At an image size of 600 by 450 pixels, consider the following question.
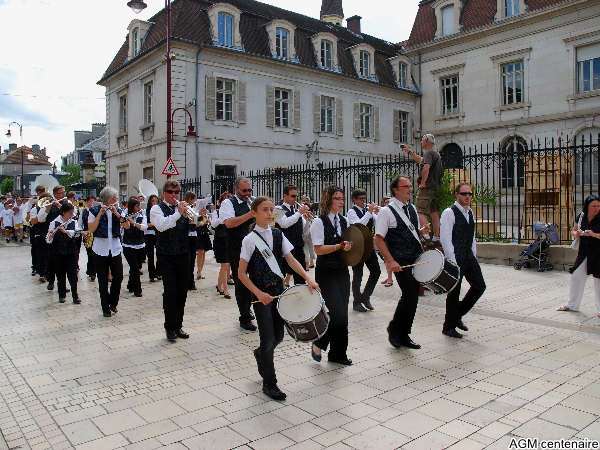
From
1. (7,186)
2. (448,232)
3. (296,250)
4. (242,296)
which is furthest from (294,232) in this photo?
(7,186)

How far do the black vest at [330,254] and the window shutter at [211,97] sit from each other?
19.6m

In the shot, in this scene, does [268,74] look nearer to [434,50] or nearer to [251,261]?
[434,50]

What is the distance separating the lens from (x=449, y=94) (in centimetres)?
3139

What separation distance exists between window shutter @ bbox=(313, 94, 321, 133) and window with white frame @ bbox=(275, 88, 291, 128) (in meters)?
1.52

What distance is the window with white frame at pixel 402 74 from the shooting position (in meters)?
31.9

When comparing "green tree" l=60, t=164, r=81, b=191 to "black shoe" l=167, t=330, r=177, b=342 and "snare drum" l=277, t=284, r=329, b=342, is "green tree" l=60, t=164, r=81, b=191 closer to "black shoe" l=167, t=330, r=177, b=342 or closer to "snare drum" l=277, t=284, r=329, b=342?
"black shoe" l=167, t=330, r=177, b=342

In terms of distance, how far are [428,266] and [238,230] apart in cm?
258

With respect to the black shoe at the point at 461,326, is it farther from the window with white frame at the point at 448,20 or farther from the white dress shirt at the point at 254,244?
the window with white frame at the point at 448,20

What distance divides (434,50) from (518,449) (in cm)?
3067

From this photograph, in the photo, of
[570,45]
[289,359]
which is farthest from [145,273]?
[570,45]

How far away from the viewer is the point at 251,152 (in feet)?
84.5

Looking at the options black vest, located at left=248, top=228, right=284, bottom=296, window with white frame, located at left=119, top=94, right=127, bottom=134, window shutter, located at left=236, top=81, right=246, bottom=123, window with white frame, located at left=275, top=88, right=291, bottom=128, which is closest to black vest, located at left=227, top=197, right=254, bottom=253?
black vest, located at left=248, top=228, right=284, bottom=296

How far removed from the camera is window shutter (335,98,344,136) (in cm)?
2872

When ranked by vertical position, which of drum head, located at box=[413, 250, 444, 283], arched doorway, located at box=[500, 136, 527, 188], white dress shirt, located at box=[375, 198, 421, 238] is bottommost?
drum head, located at box=[413, 250, 444, 283]
